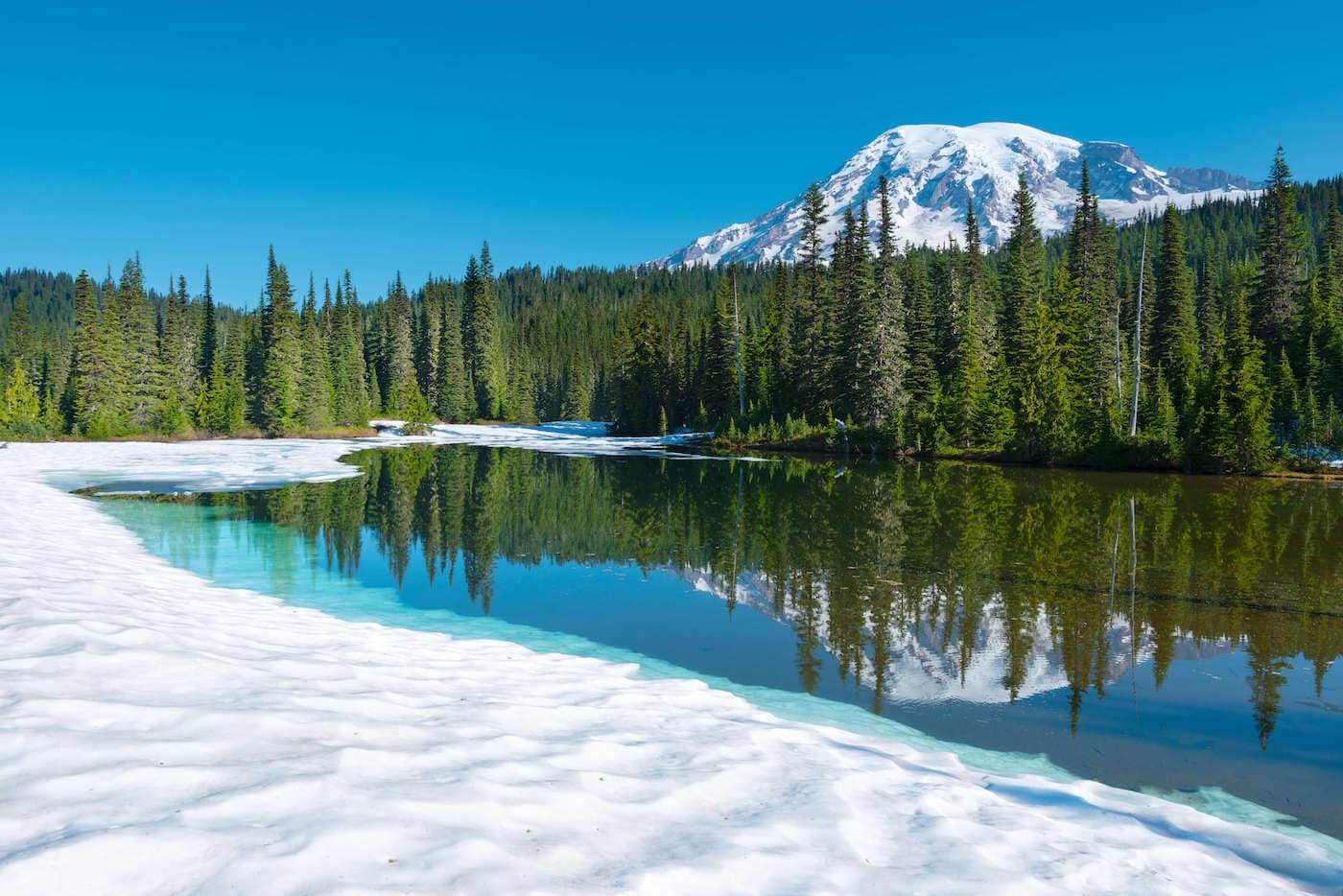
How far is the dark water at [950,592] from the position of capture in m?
6.39

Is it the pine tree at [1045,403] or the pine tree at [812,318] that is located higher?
the pine tree at [812,318]

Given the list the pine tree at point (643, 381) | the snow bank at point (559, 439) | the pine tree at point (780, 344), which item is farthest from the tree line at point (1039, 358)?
the snow bank at point (559, 439)

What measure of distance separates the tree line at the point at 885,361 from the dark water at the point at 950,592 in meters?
11.5

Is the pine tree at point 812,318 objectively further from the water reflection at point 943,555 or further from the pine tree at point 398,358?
the pine tree at point 398,358

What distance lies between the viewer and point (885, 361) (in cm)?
4453

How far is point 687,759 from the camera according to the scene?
4.77 m

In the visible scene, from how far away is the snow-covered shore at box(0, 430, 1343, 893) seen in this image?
2959 mm

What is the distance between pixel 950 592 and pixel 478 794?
9.02m

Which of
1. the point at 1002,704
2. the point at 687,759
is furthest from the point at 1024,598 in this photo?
the point at 687,759

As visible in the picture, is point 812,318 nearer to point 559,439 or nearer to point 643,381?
point 643,381

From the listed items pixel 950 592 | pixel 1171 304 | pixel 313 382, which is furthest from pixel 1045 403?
pixel 313 382

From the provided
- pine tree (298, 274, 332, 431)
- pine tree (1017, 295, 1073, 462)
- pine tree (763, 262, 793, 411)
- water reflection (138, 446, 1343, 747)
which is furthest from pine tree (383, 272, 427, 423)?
pine tree (1017, 295, 1073, 462)

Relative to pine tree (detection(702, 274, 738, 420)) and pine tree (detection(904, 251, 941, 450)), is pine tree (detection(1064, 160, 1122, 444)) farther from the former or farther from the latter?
pine tree (detection(702, 274, 738, 420))

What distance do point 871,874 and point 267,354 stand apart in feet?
232
